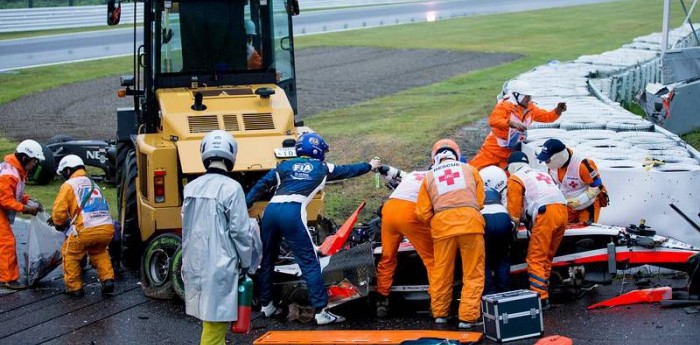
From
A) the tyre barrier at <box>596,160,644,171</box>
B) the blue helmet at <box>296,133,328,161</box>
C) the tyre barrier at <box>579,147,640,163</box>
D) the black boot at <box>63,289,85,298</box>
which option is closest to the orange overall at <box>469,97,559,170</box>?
the tyre barrier at <box>579,147,640,163</box>

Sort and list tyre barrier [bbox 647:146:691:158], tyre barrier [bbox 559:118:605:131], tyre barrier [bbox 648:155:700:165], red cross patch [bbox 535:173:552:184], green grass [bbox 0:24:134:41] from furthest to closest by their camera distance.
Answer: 1. green grass [bbox 0:24:134:41]
2. tyre barrier [bbox 559:118:605:131]
3. tyre barrier [bbox 647:146:691:158]
4. tyre barrier [bbox 648:155:700:165]
5. red cross patch [bbox 535:173:552:184]

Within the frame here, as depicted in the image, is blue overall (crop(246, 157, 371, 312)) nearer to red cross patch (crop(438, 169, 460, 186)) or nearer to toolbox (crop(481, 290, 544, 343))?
red cross patch (crop(438, 169, 460, 186))

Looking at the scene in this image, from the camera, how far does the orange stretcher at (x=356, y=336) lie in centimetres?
917

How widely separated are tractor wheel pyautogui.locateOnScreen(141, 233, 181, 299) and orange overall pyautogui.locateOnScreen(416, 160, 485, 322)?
2708mm

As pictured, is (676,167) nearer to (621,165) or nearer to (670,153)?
(621,165)

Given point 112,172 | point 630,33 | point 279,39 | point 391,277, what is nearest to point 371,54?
point 630,33

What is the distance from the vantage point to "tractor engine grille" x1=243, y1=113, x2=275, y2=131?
1190 cm

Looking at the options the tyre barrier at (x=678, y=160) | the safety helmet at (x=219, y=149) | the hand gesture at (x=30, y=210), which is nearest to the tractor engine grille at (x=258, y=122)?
the hand gesture at (x=30, y=210)

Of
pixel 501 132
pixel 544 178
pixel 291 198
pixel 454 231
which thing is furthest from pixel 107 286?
pixel 501 132

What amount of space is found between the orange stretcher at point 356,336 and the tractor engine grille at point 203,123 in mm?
3053

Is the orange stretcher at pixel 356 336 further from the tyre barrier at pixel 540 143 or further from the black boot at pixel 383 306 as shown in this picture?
the tyre barrier at pixel 540 143

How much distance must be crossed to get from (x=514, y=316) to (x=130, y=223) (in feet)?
15.5

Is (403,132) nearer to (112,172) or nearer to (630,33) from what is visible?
(112,172)

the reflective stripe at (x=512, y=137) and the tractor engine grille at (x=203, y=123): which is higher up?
the tractor engine grille at (x=203, y=123)
